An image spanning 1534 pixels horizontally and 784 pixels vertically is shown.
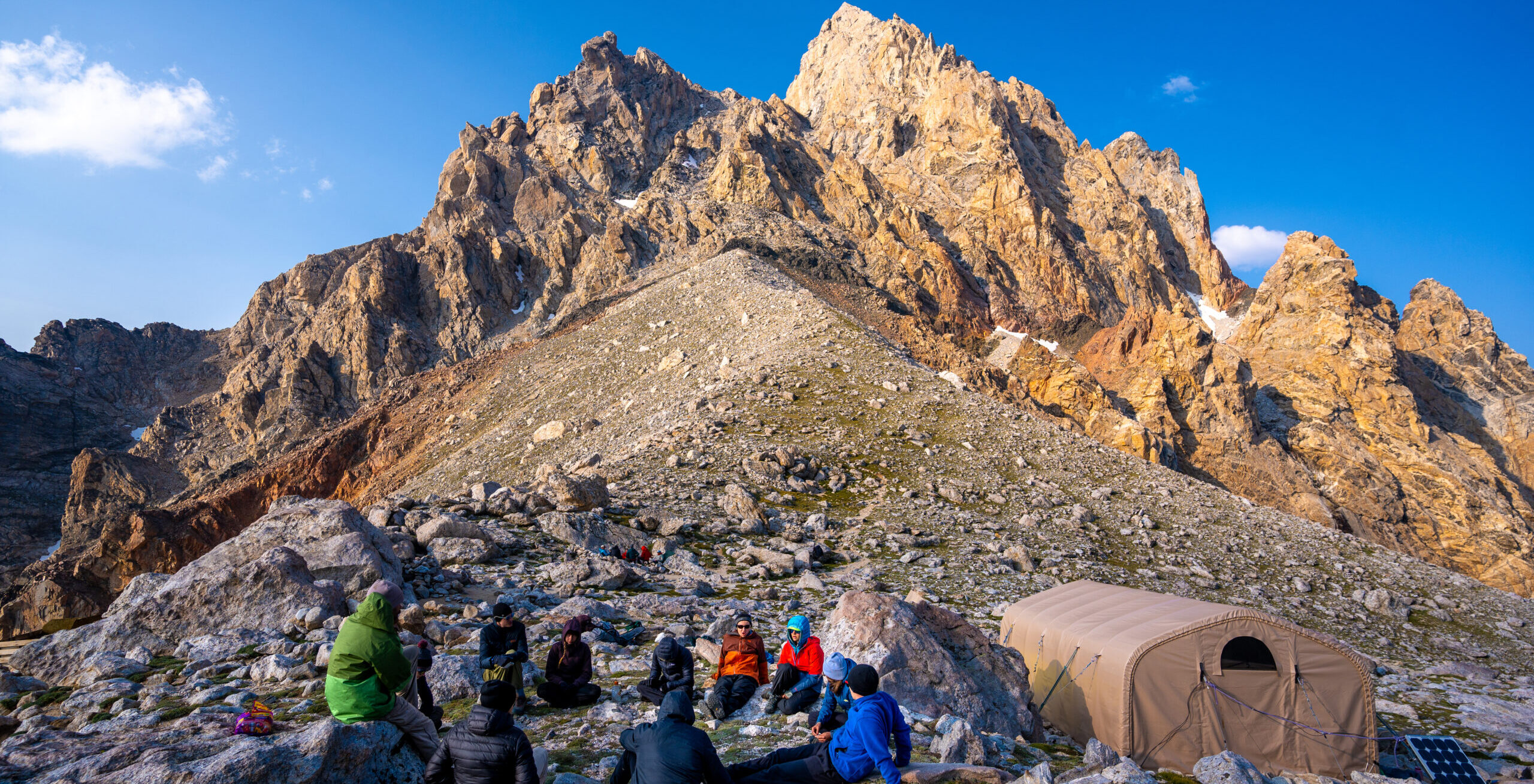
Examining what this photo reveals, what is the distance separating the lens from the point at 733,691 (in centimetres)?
1006

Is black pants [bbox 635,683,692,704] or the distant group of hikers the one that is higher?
the distant group of hikers

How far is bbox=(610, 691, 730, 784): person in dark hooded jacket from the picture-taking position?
6.37 meters

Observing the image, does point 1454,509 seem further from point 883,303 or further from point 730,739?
point 730,739

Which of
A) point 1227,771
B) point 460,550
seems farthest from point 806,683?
point 460,550

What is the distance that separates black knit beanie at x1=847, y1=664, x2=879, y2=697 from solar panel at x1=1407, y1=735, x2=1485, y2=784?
980 cm

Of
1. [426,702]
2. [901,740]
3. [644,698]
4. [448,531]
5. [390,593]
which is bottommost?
[644,698]

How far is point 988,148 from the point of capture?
124812 millimetres

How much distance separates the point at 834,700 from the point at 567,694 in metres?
3.85

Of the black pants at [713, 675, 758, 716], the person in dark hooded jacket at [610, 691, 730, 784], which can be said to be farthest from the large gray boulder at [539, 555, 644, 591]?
the person in dark hooded jacket at [610, 691, 730, 784]

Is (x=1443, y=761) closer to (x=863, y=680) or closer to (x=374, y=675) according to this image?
(x=863, y=680)

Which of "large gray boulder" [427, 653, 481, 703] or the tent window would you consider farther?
the tent window

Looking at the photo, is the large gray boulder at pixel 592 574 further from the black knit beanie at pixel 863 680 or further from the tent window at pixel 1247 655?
the tent window at pixel 1247 655

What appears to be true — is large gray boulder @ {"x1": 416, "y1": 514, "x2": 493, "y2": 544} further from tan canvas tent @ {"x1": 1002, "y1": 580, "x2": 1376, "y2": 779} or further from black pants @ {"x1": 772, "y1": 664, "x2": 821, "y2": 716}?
tan canvas tent @ {"x1": 1002, "y1": 580, "x2": 1376, "y2": 779}

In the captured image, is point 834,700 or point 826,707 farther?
point 834,700
